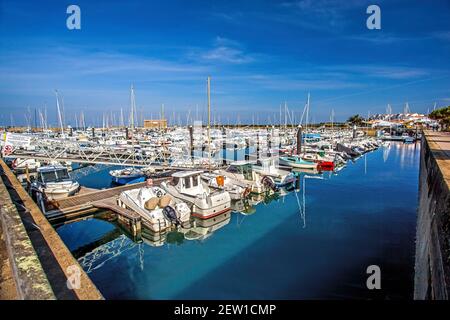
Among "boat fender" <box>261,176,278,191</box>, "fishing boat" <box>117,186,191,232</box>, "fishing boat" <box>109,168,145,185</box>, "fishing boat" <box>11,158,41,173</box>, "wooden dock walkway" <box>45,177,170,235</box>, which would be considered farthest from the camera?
"fishing boat" <box>11,158,41,173</box>

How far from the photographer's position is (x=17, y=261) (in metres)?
4.07

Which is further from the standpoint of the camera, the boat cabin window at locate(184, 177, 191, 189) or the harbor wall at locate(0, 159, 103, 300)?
the boat cabin window at locate(184, 177, 191, 189)

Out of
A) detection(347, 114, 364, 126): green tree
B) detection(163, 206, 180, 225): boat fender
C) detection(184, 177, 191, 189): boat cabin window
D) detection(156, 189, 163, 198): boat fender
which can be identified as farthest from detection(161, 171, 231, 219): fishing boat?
detection(347, 114, 364, 126): green tree

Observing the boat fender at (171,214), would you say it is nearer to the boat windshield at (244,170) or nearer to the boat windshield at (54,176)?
the boat windshield at (244,170)

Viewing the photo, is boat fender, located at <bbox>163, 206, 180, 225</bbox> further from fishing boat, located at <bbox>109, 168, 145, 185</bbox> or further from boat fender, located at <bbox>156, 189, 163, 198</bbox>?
fishing boat, located at <bbox>109, 168, 145, 185</bbox>

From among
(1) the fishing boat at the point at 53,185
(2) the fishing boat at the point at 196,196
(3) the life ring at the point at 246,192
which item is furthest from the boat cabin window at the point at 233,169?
A: (1) the fishing boat at the point at 53,185

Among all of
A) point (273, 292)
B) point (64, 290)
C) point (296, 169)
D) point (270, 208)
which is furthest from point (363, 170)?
point (64, 290)

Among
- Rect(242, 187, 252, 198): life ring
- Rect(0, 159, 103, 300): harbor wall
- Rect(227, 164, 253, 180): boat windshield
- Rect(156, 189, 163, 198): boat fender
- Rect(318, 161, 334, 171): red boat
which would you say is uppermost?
Rect(0, 159, 103, 300): harbor wall

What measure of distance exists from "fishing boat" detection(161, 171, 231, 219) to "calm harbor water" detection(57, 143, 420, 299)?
1034mm

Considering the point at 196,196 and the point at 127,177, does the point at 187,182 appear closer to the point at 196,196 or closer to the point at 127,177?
the point at 196,196

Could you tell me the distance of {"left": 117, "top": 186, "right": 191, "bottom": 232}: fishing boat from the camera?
14.0m

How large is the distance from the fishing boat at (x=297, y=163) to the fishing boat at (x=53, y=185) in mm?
25549

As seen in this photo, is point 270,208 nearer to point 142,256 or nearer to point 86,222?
point 142,256

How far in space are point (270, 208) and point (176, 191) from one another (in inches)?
284
